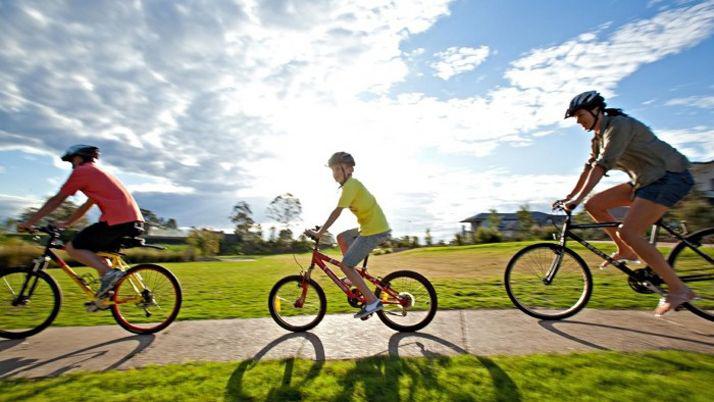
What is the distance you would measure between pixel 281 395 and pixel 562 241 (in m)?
4.00

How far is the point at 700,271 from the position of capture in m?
4.55

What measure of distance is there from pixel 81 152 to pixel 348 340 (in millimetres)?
4069

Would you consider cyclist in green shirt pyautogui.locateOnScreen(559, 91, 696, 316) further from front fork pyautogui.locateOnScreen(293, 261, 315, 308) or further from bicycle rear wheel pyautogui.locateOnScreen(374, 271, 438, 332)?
front fork pyautogui.locateOnScreen(293, 261, 315, 308)

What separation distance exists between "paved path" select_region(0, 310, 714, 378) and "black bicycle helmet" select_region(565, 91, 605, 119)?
7.96 ft

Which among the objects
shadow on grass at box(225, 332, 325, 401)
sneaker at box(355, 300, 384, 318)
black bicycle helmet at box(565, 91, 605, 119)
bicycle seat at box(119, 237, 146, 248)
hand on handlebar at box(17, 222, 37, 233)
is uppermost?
black bicycle helmet at box(565, 91, 605, 119)

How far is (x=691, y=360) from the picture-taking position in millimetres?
3125

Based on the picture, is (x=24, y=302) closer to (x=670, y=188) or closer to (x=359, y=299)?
(x=359, y=299)

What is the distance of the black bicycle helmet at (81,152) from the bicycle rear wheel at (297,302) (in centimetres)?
290

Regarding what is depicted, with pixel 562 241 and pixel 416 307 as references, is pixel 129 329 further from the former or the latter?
pixel 562 241

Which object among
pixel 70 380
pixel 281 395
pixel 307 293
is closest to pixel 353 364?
pixel 281 395

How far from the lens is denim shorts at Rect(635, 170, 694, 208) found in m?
4.11

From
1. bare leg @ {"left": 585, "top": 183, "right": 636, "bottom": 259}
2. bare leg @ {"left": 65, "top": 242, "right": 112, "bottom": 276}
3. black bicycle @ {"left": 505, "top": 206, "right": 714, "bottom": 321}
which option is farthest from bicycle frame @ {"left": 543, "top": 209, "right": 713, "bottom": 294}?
bare leg @ {"left": 65, "top": 242, "right": 112, "bottom": 276}

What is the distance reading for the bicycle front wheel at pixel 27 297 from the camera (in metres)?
4.98

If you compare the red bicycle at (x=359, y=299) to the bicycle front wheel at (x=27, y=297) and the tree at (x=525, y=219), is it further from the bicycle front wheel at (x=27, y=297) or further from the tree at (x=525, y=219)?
the tree at (x=525, y=219)
